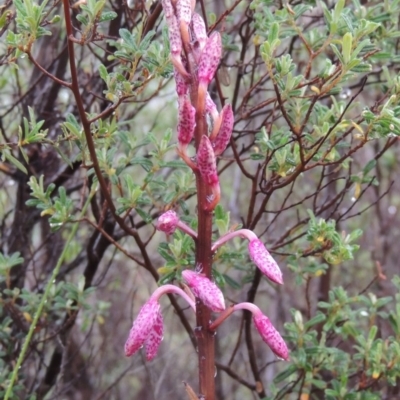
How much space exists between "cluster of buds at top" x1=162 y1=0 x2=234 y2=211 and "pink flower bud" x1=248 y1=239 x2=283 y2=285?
0.11 metres

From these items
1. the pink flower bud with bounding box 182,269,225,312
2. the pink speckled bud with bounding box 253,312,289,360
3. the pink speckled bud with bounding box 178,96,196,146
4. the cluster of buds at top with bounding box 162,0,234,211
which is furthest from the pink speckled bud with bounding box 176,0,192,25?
the pink speckled bud with bounding box 253,312,289,360

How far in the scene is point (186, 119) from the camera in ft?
3.75

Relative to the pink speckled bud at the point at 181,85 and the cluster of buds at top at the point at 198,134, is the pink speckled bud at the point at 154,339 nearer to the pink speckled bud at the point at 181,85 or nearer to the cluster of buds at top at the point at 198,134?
the cluster of buds at top at the point at 198,134

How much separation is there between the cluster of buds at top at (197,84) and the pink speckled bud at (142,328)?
213 millimetres

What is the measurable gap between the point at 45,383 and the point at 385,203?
3226mm

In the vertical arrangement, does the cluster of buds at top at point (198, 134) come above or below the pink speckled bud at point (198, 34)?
below

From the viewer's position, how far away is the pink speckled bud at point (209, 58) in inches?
44.6

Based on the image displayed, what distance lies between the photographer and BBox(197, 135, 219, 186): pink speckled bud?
1.13 metres

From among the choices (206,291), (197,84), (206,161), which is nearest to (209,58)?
(197,84)

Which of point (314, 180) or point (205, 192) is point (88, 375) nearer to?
point (314, 180)

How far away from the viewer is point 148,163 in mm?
1978

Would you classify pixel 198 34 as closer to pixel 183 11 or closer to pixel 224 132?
pixel 183 11

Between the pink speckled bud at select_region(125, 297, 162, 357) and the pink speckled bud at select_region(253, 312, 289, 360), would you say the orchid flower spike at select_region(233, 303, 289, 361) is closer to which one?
the pink speckled bud at select_region(253, 312, 289, 360)

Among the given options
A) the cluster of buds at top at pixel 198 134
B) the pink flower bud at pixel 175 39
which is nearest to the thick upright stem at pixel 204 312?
the cluster of buds at top at pixel 198 134
